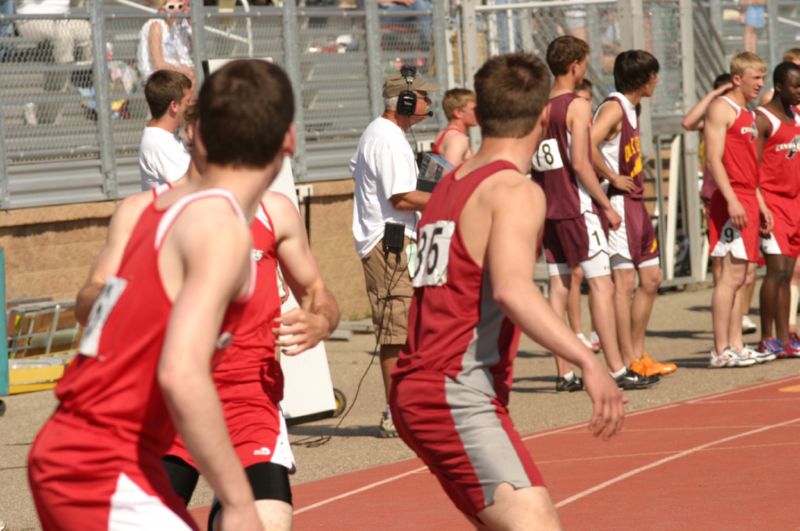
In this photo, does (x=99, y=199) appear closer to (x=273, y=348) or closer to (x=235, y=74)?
(x=273, y=348)

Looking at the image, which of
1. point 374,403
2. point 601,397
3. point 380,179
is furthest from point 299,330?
point 374,403

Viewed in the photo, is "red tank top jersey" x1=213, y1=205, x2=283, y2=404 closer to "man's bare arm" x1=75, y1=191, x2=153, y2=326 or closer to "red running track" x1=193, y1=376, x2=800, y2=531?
"man's bare arm" x1=75, y1=191, x2=153, y2=326

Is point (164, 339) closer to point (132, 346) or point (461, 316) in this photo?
point (132, 346)

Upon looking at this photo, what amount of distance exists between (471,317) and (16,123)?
33.1ft

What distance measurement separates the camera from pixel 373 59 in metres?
17.2

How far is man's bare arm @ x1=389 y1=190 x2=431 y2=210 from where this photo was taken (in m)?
8.89

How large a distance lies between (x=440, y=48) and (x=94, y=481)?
15142 millimetres

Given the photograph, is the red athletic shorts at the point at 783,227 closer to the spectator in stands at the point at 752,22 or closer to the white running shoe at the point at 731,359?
the white running shoe at the point at 731,359

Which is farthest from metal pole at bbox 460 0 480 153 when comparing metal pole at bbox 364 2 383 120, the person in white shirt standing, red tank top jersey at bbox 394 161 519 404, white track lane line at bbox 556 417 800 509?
red tank top jersey at bbox 394 161 519 404

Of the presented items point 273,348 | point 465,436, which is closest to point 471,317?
point 465,436

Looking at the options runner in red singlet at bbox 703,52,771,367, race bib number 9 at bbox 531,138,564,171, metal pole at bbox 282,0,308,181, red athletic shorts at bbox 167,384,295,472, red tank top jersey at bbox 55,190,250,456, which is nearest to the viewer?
red tank top jersey at bbox 55,190,250,456

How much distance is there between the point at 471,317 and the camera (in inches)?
180

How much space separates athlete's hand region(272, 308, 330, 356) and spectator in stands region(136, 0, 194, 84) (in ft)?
31.5

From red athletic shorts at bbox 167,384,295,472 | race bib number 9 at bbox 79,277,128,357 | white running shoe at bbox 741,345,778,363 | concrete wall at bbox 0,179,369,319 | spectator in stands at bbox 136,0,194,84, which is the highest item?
spectator in stands at bbox 136,0,194,84
